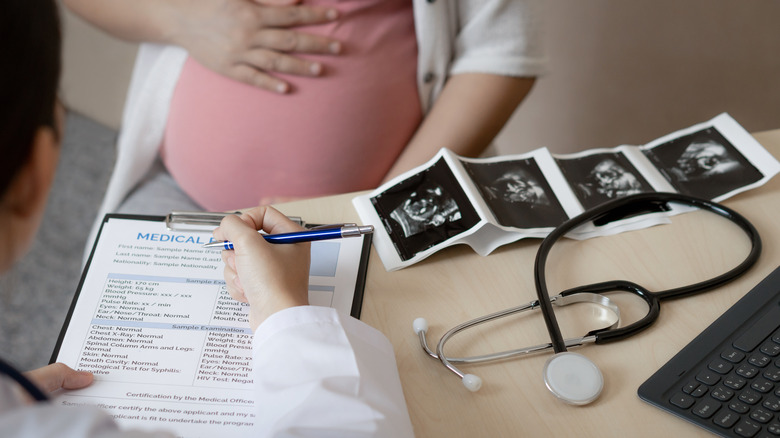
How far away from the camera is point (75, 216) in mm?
1757

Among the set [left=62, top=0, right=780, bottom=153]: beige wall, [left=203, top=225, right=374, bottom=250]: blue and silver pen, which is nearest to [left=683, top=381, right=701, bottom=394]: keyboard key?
[left=203, top=225, right=374, bottom=250]: blue and silver pen

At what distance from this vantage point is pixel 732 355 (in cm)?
53

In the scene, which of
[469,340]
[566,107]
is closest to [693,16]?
[566,107]

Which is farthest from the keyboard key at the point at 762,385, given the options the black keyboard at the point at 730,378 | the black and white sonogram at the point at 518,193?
the black and white sonogram at the point at 518,193

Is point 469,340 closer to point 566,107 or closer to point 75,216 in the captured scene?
point 566,107

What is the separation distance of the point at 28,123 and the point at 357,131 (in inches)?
22.7

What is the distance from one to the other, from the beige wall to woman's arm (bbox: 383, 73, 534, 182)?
64cm

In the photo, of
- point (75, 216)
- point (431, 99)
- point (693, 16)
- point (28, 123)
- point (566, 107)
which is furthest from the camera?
point (75, 216)

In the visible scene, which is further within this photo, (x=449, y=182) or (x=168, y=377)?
(x=449, y=182)

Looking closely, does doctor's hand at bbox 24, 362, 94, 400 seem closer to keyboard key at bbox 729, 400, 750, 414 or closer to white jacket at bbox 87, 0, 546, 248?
white jacket at bbox 87, 0, 546, 248

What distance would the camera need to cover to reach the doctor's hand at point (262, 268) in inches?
21.8

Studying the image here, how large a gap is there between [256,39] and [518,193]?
46 centimetres

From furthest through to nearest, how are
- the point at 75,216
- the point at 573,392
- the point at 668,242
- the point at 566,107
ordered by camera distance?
the point at 75,216 → the point at 566,107 → the point at 668,242 → the point at 573,392

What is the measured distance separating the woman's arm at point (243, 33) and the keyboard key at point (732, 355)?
621 mm
